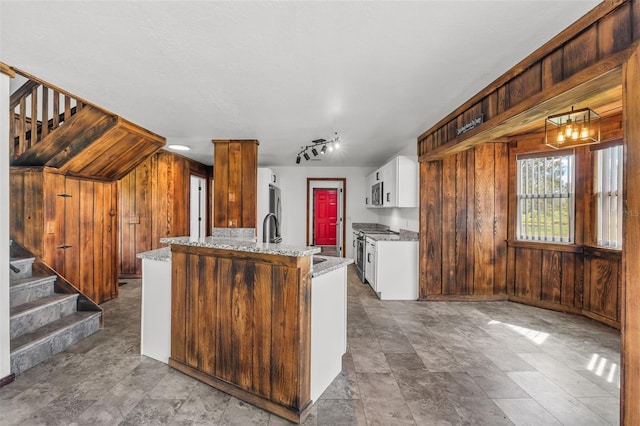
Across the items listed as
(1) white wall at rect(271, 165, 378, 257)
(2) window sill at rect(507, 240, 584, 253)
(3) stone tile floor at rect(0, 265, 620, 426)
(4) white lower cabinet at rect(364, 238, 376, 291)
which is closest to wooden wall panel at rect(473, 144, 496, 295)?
Result: (2) window sill at rect(507, 240, 584, 253)

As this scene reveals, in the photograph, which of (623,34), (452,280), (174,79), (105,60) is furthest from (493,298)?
(105,60)

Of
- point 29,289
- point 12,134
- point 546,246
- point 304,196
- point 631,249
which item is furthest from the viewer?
point 304,196

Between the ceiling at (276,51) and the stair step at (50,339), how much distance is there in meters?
2.21

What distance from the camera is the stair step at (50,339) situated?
2.35 meters

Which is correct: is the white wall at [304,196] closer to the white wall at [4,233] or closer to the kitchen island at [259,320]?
the kitchen island at [259,320]

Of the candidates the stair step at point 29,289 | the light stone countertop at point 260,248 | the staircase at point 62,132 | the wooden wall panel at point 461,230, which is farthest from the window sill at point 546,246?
the stair step at point 29,289

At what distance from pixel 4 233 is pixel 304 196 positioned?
5217mm

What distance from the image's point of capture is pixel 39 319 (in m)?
2.76

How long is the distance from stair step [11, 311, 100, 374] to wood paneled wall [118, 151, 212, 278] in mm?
2292

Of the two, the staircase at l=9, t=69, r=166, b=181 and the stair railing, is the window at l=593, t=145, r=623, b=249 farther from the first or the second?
the stair railing

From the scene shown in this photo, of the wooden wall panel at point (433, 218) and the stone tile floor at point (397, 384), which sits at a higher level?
the wooden wall panel at point (433, 218)

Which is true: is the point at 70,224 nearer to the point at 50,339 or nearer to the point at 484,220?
the point at 50,339

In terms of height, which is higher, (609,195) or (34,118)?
(34,118)

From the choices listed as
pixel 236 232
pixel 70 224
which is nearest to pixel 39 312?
pixel 70 224
